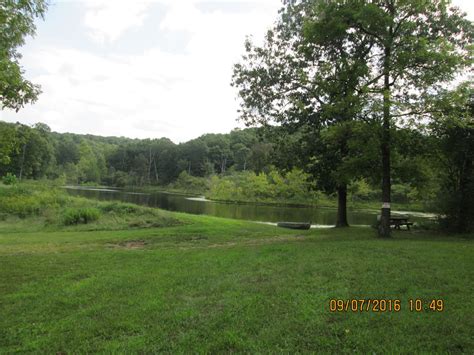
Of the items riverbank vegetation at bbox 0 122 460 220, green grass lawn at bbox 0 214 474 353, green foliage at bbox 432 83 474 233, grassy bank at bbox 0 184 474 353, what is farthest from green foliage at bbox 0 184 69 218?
green foliage at bbox 432 83 474 233

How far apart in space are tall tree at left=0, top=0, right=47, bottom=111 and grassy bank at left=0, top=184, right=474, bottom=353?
12.7ft

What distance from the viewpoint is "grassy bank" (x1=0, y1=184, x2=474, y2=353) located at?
152 inches

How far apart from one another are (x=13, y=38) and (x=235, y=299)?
6.83 m

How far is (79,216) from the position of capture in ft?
60.5

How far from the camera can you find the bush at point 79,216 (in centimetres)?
1812

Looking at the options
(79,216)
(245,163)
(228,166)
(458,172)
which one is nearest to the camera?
(458,172)

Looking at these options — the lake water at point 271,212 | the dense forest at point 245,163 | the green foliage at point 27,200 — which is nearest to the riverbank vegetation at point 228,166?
the dense forest at point 245,163

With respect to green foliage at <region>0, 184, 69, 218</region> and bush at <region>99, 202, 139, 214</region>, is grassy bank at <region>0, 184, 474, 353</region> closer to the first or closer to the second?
bush at <region>99, 202, 139, 214</region>

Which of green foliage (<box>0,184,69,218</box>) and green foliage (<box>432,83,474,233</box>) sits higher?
green foliage (<box>432,83,474,233</box>)

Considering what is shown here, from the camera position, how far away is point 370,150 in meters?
Answer: 12.3

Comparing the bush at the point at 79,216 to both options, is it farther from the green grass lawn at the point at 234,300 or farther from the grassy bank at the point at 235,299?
the green grass lawn at the point at 234,300

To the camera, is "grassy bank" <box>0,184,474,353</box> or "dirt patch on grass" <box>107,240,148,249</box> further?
"dirt patch on grass" <box>107,240,148,249</box>

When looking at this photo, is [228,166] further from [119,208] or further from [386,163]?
[386,163]

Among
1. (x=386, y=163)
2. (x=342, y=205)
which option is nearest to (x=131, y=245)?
(x=386, y=163)
